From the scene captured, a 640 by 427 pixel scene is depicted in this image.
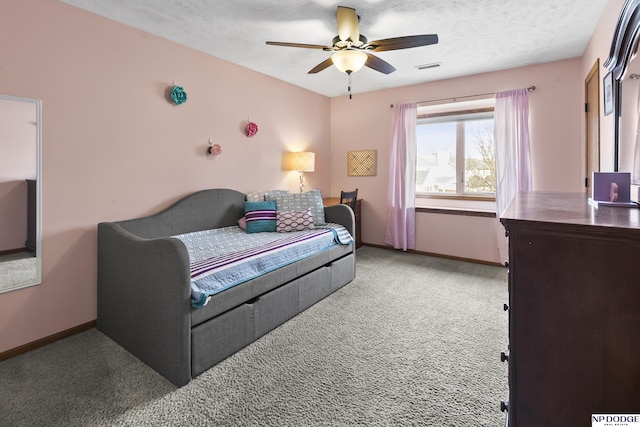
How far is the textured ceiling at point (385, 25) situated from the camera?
95.0 inches

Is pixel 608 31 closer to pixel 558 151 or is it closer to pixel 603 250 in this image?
pixel 558 151

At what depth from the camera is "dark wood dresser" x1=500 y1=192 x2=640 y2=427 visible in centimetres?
78

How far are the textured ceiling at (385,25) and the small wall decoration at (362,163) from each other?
5.14 feet

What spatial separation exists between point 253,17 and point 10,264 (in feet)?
8.32

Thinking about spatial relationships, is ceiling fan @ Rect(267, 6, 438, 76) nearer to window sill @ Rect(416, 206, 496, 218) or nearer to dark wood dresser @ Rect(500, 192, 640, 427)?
dark wood dresser @ Rect(500, 192, 640, 427)

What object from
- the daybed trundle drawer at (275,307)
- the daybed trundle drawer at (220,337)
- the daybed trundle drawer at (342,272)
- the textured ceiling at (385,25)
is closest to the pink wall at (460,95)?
the textured ceiling at (385,25)

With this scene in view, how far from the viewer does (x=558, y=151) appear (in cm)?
369

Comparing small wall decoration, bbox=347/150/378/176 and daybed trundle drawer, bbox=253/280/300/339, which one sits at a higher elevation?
small wall decoration, bbox=347/150/378/176

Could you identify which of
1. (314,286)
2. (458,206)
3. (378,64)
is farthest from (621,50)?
(458,206)

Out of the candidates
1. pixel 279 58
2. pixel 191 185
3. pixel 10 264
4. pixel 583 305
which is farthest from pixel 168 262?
pixel 279 58

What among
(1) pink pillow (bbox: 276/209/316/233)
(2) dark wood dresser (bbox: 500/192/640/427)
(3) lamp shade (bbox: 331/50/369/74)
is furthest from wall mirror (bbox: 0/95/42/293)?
(2) dark wood dresser (bbox: 500/192/640/427)

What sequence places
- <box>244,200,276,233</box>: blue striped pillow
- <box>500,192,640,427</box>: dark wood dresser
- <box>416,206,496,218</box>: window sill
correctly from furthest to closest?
<box>416,206,496,218</box>: window sill
<box>244,200,276,233</box>: blue striped pillow
<box>500,192,640,427</box>: dark wood dresser

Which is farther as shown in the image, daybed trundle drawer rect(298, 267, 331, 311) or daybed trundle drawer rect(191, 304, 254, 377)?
daybed trundle drawer rect(298, 267, 331, 311)

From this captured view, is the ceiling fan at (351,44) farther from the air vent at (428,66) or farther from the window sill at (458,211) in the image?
the window sill at (458,211)
